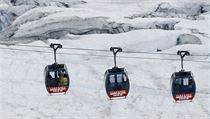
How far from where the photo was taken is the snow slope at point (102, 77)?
2464 cm

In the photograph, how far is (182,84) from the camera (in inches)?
702

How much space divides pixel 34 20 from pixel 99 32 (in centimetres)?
352

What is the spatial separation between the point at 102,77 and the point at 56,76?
30.4ft

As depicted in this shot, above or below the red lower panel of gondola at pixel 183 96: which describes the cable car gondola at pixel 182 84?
above

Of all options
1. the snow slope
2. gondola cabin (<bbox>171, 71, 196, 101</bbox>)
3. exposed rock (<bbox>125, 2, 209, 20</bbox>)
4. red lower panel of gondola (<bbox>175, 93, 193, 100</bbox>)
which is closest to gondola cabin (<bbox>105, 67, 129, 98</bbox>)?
gondola cabin (<bbox>171, 71, 196, 101</bbox>)

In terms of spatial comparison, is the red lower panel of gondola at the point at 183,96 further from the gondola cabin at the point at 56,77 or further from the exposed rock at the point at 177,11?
the exposed rock at the point at 177,11

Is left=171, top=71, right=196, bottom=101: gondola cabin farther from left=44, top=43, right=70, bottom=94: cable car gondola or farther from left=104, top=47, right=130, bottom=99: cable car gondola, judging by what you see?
left=44, top=43, right=70, bottom=94: cable car gondola

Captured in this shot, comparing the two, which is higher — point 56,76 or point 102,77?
point 56,76

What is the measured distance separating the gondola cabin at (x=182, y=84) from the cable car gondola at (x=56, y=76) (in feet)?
10.2

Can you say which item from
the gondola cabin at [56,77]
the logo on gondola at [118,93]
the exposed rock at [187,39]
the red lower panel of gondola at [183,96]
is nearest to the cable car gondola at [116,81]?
the logo on gondola at [118,93]

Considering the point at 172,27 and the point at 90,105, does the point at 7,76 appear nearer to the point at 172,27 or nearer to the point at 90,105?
the point at 90,105

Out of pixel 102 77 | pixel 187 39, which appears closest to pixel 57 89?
pixel 102 77

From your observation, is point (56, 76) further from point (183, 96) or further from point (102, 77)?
point (102, 77)

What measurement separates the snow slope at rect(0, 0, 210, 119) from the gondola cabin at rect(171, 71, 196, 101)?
637 centimetres
